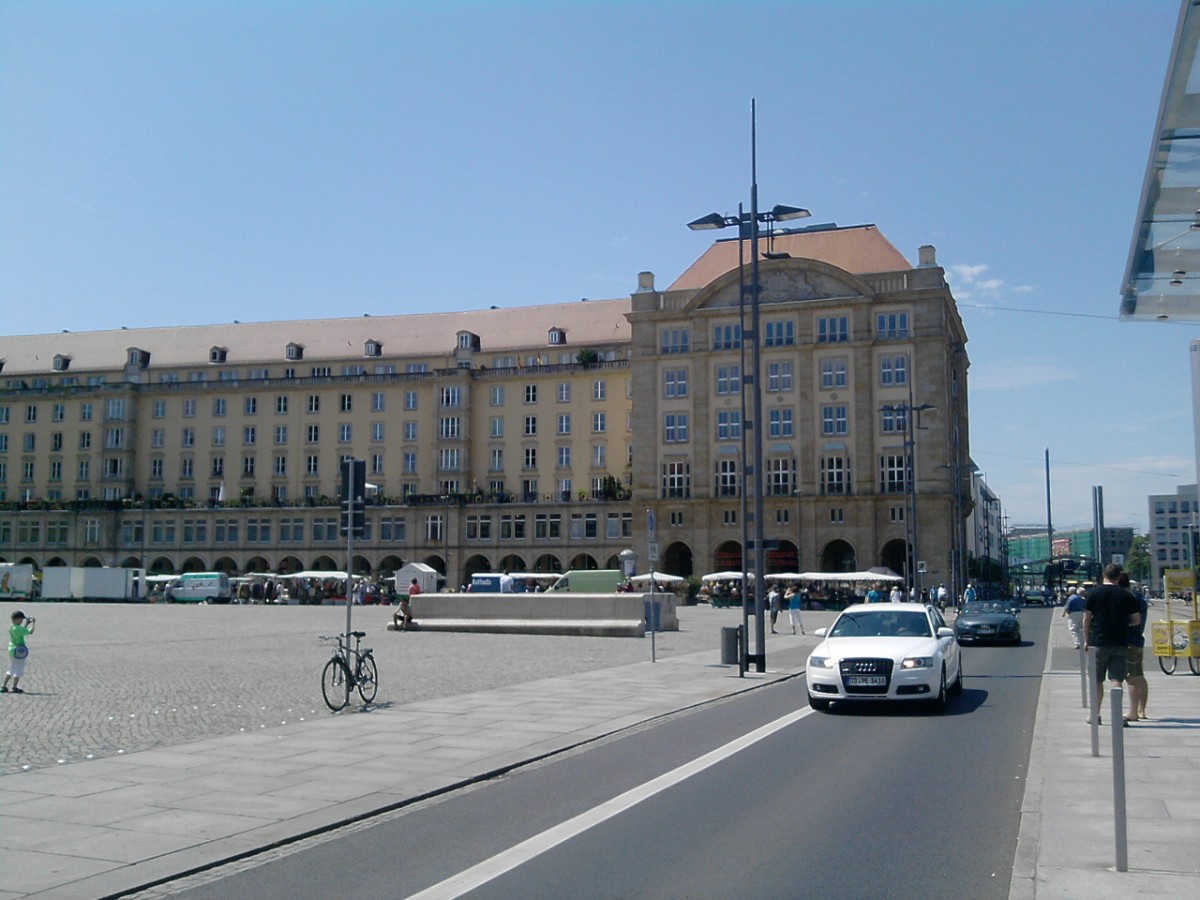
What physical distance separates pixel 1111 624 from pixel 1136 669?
1.05 meters

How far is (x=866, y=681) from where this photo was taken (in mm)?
16328

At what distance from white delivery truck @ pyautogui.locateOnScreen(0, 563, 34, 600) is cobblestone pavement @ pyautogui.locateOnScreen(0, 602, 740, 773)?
4375 centimetres

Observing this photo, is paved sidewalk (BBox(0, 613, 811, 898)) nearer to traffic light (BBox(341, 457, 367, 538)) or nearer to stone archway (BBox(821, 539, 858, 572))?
traffic light (BBox(341, 457, 367, 538))

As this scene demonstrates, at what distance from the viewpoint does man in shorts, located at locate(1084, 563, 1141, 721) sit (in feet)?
43.3

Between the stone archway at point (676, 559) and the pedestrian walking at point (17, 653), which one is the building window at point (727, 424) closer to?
the stone archway at point (676, 559)

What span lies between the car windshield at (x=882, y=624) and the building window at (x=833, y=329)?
66.7m

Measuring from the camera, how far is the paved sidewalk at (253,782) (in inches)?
325

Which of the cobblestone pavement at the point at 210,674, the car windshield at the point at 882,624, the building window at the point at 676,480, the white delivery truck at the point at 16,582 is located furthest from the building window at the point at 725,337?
the car windshield at the point at 882,624

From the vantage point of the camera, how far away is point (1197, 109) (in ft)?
27.5

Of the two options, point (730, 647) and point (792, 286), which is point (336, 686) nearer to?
point (730, 647)

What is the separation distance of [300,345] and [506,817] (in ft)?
322

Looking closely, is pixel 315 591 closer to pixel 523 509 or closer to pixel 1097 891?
pixel 523 509

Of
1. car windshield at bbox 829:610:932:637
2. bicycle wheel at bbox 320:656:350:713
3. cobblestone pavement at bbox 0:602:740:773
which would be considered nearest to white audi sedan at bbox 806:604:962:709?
car windshield at bbox 829:610:932:637

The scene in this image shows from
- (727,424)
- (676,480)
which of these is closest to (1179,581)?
(727,424)
